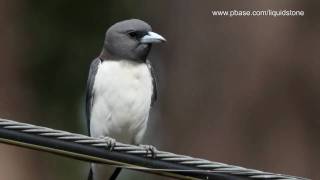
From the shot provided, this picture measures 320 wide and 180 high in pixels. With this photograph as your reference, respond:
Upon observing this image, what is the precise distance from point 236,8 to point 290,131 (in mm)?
1137

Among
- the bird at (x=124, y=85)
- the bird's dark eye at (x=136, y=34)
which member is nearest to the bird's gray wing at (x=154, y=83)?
the bird at (x=124, y=85)

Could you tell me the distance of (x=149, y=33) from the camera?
24.7 feet

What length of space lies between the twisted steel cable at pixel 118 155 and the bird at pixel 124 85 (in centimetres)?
162

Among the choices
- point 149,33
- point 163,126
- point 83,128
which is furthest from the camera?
point 83,128

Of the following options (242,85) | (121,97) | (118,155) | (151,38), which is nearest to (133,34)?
(151,38)

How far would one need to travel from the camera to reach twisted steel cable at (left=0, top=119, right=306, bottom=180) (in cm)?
550

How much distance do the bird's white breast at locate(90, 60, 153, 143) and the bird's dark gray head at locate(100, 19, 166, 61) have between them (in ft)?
0.21

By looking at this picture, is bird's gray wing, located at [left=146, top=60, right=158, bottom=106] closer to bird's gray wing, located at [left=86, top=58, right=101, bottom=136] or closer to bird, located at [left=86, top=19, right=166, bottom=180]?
bird, located at [left=86, top=19, right=166, bottom=180]

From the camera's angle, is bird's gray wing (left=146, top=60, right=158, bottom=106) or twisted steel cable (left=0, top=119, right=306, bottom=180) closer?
twisted steel cable (left=0, top=119, right=306, bottom=180)

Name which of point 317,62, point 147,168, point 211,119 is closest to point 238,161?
point 211,119

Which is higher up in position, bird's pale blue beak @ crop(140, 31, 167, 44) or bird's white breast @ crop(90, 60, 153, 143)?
bird's pale blue beak @ crop(140, 31, 167, 44)

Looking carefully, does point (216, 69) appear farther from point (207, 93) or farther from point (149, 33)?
point (149, 33)

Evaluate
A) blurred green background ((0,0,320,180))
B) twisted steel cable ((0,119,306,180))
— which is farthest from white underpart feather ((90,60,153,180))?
blurred green background ((0,0,320,180))

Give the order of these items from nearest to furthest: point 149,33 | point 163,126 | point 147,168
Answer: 1. point 147,168
2. point 149,33
3. point 163,126
